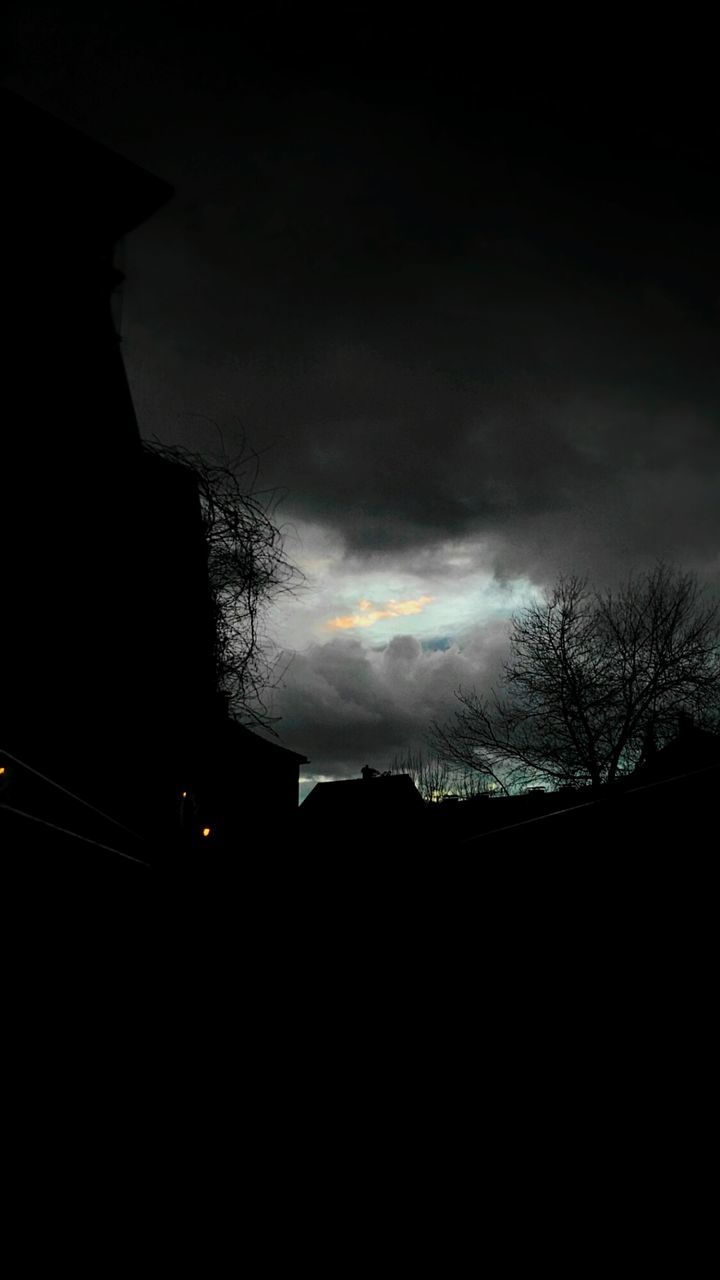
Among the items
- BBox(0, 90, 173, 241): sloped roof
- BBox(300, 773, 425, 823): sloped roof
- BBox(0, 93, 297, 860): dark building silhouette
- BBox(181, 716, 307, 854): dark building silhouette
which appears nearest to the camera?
BBox(0, 93, 297, 860): dark building silhouette

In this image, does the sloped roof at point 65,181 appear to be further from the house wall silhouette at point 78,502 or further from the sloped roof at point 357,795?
the sloped roof at point 357,795

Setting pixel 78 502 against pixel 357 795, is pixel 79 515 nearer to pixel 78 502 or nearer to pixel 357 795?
pixel 78 502

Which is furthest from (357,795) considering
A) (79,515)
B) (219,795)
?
(79,515)

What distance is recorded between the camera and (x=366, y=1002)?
2.58 metres

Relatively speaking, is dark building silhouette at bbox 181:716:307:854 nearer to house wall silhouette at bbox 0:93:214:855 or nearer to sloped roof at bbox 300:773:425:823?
house wall silhouette at bbox 0:93:214:855

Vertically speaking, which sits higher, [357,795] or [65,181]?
[65,181]

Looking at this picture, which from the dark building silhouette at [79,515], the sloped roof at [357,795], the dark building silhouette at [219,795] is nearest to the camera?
the dark building silhouette at [79,515]

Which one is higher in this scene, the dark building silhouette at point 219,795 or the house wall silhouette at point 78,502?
the house wall silhouette at point 78,502

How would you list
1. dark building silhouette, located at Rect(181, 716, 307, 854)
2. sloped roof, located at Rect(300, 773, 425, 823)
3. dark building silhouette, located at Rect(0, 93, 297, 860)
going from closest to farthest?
1. dark building silhouette, located at Rect(0, 93, 297, 860)
2. dark building silhouette, located at Rect(181, 716, 307, 854)
3. sloped roof, located at Rect(300, 773, 425, 823)

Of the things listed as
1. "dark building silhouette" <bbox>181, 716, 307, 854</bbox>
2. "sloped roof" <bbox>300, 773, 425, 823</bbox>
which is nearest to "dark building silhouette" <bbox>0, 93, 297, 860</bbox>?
"dark building silhouette" <bbox>181, 716, 307, 854</bbox>

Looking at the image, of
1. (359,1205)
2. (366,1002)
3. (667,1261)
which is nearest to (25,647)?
(366,1002)

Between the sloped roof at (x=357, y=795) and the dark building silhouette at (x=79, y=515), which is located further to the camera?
the sloped roof at (x=357, y=795)

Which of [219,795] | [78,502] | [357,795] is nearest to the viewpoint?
[78,502]

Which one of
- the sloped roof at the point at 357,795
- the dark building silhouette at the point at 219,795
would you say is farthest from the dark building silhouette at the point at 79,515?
the sloped roof at the point at 357,795
